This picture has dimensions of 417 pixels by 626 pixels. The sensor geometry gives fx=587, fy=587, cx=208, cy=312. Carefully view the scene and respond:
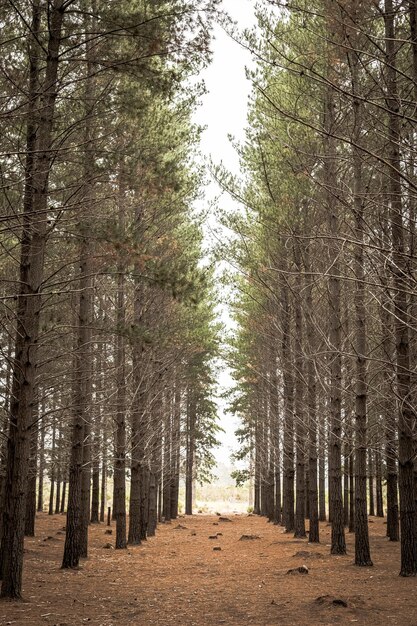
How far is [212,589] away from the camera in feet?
30.9

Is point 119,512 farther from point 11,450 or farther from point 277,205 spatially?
point 277,205

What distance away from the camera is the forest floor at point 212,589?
7.05m

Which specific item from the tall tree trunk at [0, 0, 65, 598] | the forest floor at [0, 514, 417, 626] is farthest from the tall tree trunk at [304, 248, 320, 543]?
the tall tree trunk at [0, 0, 65, 598]

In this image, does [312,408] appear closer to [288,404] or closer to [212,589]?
[288,404]

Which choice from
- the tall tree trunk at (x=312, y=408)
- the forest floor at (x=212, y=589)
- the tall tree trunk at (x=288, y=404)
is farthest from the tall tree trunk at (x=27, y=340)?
the tall tree trunk at (x=288, y=404)

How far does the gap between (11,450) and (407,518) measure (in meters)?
6.10

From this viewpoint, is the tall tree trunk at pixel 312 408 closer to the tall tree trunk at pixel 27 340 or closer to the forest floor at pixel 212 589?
the forest floor at pixel 212 589

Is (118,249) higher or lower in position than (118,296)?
lower

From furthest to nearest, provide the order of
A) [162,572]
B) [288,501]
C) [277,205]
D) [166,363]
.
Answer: [288,501] < [166,363] < [277,205] < [162,572]

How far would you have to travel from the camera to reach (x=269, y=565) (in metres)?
11.9

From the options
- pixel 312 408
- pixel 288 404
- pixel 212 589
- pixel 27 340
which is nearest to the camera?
pixel 27 340

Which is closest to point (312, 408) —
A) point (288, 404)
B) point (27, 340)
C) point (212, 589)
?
point (288, 404)

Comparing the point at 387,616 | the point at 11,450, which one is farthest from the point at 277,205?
the point at 387,616

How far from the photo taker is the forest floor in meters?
7.05
